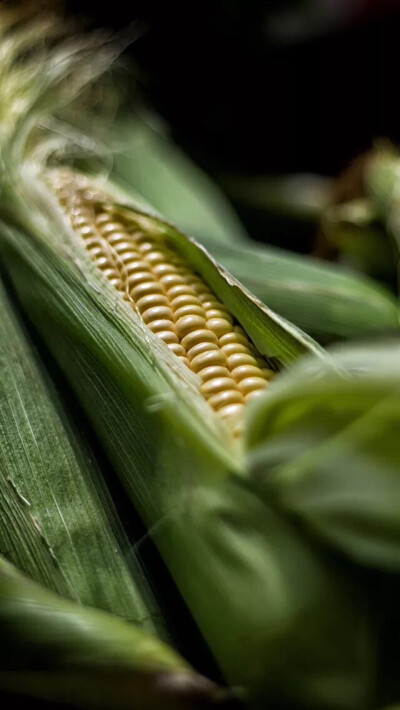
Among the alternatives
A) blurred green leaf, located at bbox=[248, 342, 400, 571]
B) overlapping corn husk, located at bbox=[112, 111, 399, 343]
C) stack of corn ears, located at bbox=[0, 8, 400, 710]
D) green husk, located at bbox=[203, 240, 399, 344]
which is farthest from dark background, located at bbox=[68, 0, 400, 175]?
blurred green leaf, located at bbox=[248, 342, 400, 571]

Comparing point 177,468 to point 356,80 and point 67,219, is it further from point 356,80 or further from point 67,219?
point 356,80

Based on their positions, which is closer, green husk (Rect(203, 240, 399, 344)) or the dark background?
green husk (Rect(203, 240, 399, 344))

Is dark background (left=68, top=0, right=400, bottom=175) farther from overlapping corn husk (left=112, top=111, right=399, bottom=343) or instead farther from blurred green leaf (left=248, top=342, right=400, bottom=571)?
blurred green leaf (left=248, top=342, right=400, bottom=571)

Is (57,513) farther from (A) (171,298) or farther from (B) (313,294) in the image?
(B) (313,294)

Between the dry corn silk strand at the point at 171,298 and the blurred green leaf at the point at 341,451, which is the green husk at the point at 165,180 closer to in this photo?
the dry corn silk strand at the point at 171,298

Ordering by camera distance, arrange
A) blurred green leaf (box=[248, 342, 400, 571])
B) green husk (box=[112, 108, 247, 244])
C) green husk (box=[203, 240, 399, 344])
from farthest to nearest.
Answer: green husk (box=[112, 108, 247, 244])
green husk (box=[203, 240, 399, 344])
blurred green leaf (box=[248, 342, 400, 571])

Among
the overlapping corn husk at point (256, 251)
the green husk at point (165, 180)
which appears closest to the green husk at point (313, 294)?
the overlapping corn husk at point (256, 251)

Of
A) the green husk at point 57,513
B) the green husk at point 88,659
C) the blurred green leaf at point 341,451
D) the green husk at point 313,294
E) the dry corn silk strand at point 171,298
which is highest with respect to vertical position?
the green husk at point 313,294

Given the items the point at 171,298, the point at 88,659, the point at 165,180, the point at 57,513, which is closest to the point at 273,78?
the point at 165,180
